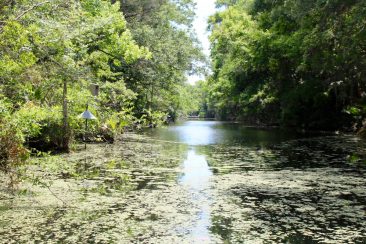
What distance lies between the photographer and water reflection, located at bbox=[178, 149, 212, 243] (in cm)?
494

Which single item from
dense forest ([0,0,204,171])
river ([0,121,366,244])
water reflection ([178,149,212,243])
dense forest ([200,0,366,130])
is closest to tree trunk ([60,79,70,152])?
dense forest ([0,0,204,171])

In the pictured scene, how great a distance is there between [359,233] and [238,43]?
86.4 feet

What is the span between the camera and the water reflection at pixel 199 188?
4.94 meters

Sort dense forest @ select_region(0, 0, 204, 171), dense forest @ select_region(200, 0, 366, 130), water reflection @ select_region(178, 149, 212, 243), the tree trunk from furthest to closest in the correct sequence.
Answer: dense forest @ select_region(200, 0, 366, 130)
the tree trunk
dense forest @ select_region(0, 0, 204, 171)
water reflection @ select_region(178, 149, 212, 243)

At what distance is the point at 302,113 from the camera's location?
28094 millimetres

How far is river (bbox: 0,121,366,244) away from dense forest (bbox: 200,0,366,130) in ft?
22.3

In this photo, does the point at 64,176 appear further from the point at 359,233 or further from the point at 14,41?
the point at 359,233

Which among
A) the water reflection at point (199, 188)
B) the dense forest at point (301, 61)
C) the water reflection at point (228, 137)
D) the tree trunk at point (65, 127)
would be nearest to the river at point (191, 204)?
the water reflection at point (199, 188)

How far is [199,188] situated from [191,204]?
1.30 meters

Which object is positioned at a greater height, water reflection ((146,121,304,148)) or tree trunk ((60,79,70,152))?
tree trunk ((60,79,70,152))

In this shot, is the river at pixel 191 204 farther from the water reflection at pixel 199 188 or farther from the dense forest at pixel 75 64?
the dense forest at pixel 75 64

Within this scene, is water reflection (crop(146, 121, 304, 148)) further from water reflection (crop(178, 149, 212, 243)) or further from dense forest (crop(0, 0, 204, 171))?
water reflection (crop(178, 149, 212, 243))

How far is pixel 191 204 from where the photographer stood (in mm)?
6289

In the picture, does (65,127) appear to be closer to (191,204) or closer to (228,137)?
(191,204)
